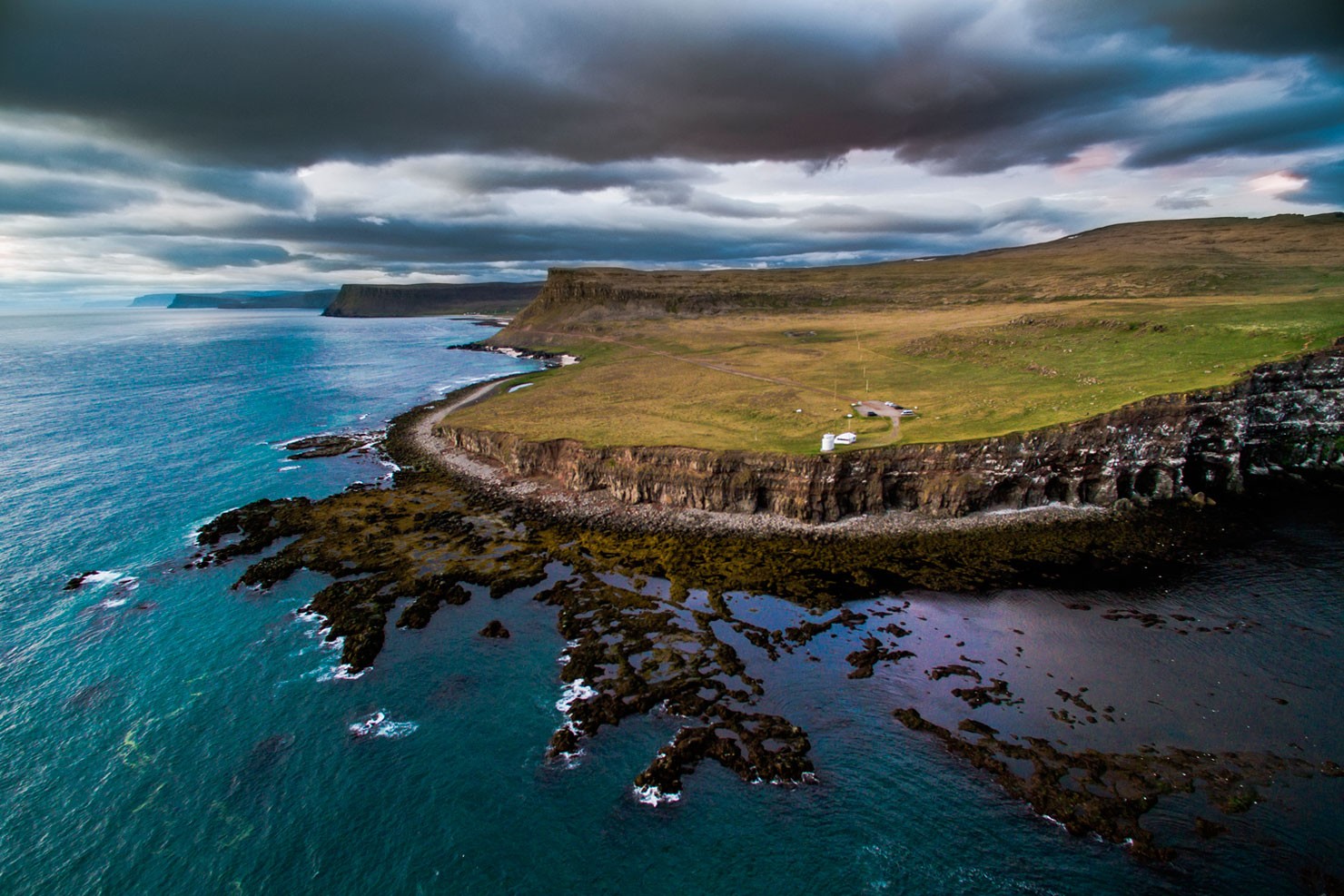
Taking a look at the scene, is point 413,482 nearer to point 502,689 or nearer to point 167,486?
point 167,486

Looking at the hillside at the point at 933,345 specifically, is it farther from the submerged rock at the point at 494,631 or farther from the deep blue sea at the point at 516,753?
the submerged rock at the point at 494,631

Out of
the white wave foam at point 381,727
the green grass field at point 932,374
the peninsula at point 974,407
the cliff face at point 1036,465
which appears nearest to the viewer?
the white wave foam at point 381,727

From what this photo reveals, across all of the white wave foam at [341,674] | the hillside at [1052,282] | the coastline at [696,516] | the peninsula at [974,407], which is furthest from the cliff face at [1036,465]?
the hillside at [1052,282]

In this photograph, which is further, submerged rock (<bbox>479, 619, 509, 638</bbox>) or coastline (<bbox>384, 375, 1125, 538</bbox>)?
coastline (<bbox>384, 375, 1125, 538</bbox>)

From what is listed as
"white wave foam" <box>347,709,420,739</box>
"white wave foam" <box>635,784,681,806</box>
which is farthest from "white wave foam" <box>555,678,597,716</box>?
"white wave foam" <box>347,709,420,739</box>

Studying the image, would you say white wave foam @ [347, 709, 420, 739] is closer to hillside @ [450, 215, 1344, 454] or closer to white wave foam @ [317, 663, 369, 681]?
white wave foam @ [317, 663, 369, 681]

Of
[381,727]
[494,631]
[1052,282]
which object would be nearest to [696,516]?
[494,631]

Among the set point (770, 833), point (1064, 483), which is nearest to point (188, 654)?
point (770, 833)
